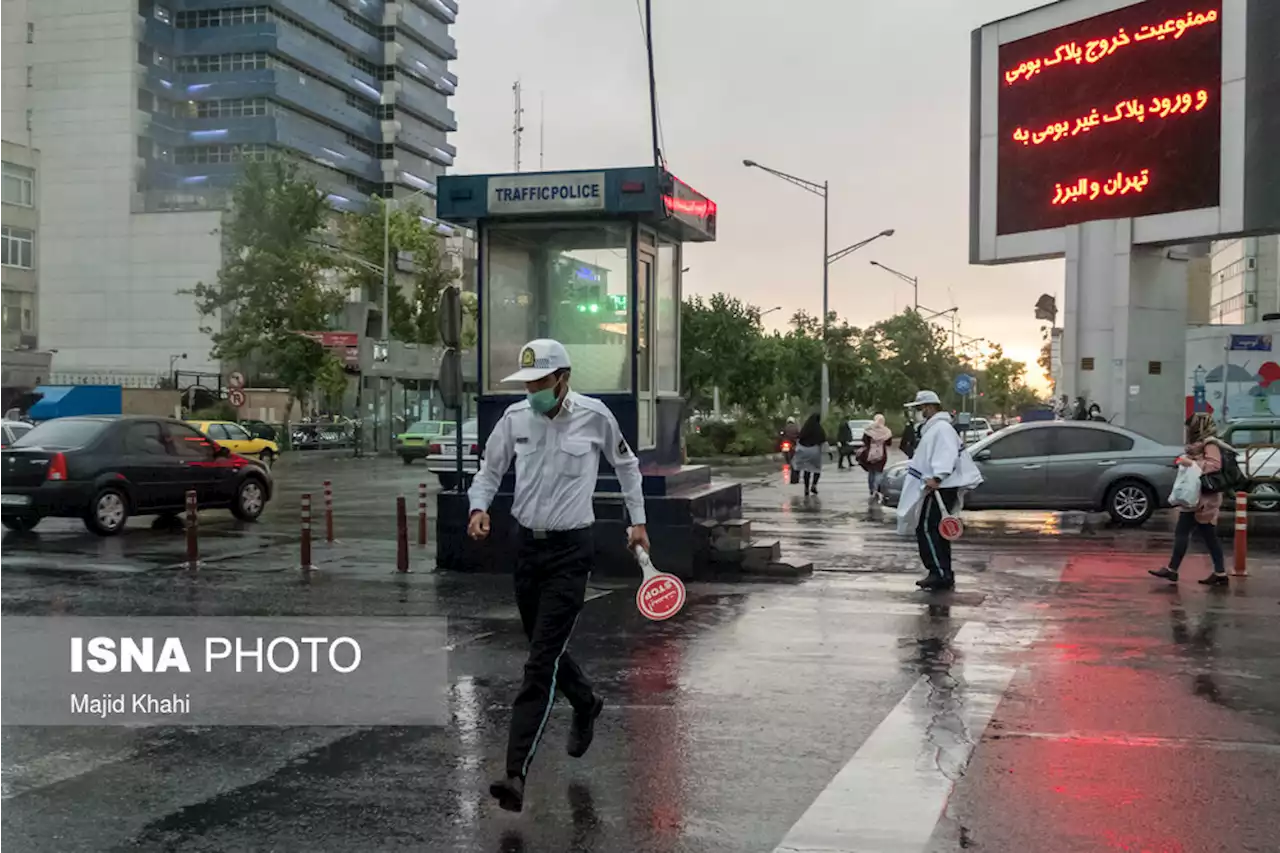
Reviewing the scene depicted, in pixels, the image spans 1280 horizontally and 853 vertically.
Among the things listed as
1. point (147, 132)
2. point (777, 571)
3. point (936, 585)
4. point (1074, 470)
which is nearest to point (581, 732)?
point (936, 585)

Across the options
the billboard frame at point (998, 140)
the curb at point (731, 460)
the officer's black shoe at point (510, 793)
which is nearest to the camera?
the officer's black shoe at point (510, 793)

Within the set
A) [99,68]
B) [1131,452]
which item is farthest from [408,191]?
[1131,452]

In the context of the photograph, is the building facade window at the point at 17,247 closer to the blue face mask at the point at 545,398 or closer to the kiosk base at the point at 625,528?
the kiosk base at the point at 625,528

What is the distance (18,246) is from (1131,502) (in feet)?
198

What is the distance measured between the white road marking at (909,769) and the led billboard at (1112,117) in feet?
58.0

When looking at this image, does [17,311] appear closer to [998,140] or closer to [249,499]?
[249,499]

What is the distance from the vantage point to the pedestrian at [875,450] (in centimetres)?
2392

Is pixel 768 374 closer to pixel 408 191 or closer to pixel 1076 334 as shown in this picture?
pixel 1076 334

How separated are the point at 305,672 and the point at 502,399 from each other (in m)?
5.08

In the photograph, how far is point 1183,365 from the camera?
25.7m

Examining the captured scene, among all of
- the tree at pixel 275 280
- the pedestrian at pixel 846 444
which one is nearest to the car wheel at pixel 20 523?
the pedestrian at pixel 846 444

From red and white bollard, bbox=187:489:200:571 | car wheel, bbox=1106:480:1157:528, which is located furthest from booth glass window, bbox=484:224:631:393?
car wheel, bbox=1106:480:1157:528

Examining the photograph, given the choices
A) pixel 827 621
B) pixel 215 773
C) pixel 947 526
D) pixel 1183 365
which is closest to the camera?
pixel 215 773

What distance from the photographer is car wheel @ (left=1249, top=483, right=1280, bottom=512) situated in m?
17.6
